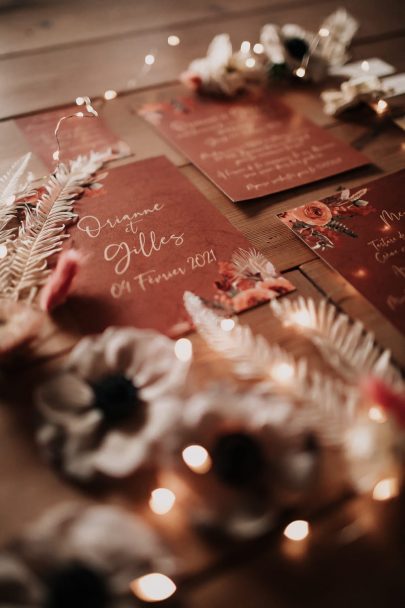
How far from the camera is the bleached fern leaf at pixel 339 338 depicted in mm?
642

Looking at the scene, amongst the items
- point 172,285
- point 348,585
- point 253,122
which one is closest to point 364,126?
point 253,122

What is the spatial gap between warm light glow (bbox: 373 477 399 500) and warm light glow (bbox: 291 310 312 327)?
8.6 inches

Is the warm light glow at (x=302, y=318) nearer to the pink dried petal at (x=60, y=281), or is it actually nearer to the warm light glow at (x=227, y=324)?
the warm light glow at (x=227, y=324)

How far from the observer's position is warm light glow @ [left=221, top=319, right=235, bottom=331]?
695mm

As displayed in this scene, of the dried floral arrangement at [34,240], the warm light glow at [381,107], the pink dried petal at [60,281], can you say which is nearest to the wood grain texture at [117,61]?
the dried floral arrangement at [34,240]

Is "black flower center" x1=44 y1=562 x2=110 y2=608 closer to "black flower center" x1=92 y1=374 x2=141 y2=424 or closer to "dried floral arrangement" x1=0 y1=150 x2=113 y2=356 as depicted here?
"black flower center" x1=92 y1=374 x2=141 y2=424

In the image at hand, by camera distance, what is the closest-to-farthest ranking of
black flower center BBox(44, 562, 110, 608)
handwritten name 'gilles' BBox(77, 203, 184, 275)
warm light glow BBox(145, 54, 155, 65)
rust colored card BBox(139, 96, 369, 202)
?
black flower center BBox(44, 562, 110, 608) < handwritten name 'gilles' BBox(77, 203, 184, 275) < rust colored card BBox(139, 96, 369, 202) < warm light glow BBox(145, 54, 155, 65)

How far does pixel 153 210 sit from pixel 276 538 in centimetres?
54

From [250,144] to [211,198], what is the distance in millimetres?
183

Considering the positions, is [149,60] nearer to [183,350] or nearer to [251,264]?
[251,264]

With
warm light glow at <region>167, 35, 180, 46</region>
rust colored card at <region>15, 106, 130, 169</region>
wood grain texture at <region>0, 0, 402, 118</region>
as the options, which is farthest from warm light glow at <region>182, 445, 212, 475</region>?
warm light glow at <region>167, 35, 180, 46</region>

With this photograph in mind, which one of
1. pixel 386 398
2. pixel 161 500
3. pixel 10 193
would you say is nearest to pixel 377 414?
pixel 386 398

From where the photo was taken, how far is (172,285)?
29.4 inches

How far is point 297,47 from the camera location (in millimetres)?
1173
